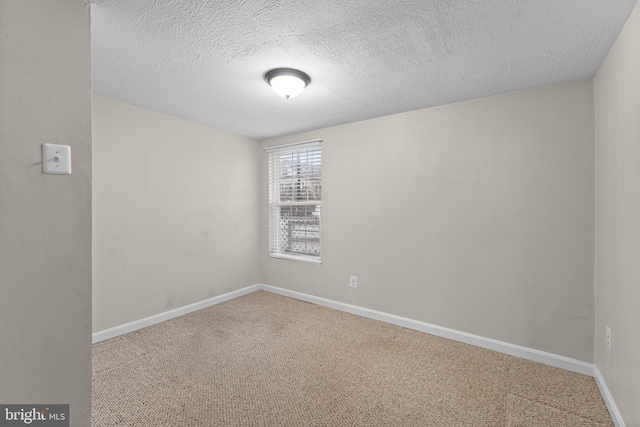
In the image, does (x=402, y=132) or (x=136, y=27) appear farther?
(x=402, y=132)

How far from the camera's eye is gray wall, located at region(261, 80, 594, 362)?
219 centimetres

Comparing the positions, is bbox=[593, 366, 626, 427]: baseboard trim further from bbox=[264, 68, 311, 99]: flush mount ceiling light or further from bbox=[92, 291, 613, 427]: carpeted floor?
bbox=[264, 68, 311, 99]: flush mount ceiling light

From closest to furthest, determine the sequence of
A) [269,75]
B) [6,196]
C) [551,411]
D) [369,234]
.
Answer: [6,196] < [551,411] < [269,75] < [369,234]

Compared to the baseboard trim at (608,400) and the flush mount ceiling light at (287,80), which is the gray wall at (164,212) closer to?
the flush mount ceiling light at (287,80)

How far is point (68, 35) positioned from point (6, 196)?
0.79 meters

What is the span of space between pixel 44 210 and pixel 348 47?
1796mm

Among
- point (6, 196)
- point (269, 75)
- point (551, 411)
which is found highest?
point (269, 75)

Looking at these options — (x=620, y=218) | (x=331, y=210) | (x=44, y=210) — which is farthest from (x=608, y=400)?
(x=44, y=210)

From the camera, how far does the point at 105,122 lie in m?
2.61

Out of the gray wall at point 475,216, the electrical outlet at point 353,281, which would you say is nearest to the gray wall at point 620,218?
the gray wall at point 475,216

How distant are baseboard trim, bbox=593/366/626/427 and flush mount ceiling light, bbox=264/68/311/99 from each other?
9.09 feet

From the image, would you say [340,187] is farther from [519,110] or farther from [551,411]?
[551,411]

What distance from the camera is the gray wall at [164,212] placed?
2648mm

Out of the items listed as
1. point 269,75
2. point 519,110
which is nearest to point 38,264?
point 269,75
